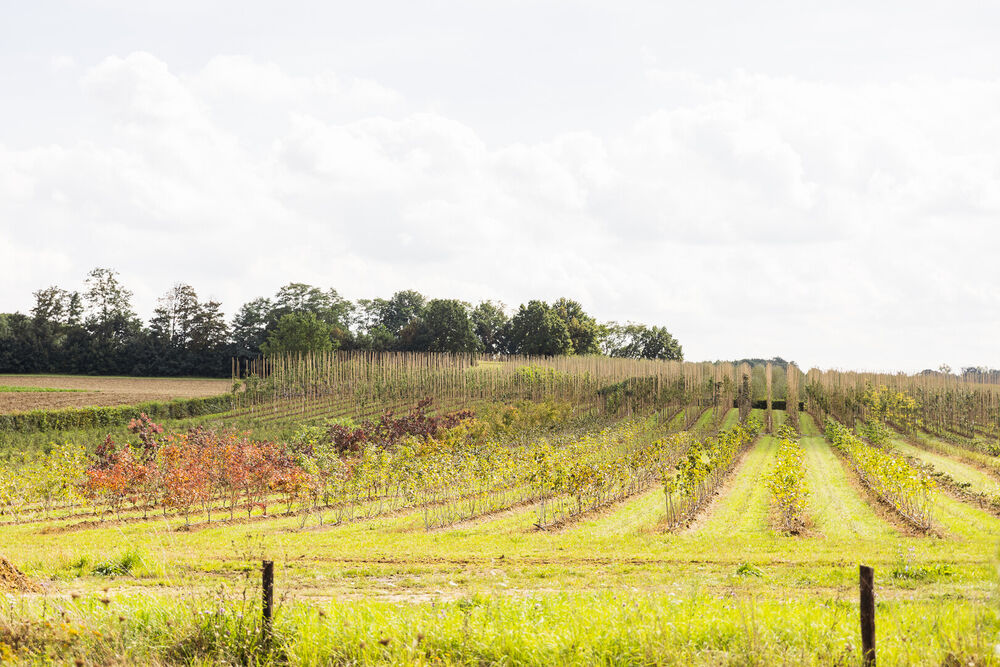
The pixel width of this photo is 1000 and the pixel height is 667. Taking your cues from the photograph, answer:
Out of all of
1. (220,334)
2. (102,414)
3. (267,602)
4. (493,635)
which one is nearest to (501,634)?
(493,635)

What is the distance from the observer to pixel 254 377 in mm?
44156

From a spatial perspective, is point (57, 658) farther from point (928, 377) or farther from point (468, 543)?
point (928, 377)

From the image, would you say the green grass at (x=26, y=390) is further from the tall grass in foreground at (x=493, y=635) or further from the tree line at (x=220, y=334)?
the tall grass in foreground at (x=493, y=635)

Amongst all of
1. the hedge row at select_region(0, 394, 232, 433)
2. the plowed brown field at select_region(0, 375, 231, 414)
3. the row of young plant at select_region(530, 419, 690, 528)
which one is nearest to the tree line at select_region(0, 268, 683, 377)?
the plowed brown field at select_region(0, 375, 231, 414)

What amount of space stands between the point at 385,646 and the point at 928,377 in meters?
44.5

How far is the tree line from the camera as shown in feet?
209

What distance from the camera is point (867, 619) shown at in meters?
5.37

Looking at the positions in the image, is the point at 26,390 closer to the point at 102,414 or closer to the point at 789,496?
the point at 102,414

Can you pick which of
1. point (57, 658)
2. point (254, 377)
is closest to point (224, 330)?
point (254, 377)

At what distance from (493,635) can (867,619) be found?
2719 mm

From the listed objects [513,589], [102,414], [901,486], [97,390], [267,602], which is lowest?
[513,589]

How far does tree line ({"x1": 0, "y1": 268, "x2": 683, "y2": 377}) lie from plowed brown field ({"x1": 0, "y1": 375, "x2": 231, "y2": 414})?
316cm

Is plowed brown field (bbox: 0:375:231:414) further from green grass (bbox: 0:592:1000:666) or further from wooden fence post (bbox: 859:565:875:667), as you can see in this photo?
wooden fence post (bbox: 859:565:875:667)

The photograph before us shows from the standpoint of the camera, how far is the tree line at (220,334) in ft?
209
